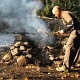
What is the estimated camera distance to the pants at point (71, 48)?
891 cm

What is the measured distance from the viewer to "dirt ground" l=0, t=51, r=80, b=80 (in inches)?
340

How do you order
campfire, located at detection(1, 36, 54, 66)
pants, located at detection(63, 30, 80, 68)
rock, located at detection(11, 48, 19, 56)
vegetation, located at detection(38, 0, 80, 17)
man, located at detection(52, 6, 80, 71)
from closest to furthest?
1. man, located at detection(52, 6, 80, 71)
2. pants, located at detection(63, 30, 80, 68)
3. campfire, located at detection(1, 36, 54, 66)
4. rock, located at detection(11, 48, 19, 56)
5. vegetation, located at detection(38, 0, 80, 17)

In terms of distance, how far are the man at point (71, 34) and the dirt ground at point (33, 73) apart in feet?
1.06

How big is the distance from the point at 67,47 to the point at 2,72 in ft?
7.62

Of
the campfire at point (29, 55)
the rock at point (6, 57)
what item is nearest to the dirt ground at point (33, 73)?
the campfire at point (29, 55)

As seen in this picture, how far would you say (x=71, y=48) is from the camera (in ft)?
29.4

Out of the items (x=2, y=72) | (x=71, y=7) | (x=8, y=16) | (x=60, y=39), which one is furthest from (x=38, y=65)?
(x=8, y=16)

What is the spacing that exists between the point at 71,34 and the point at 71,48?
0.46 metres

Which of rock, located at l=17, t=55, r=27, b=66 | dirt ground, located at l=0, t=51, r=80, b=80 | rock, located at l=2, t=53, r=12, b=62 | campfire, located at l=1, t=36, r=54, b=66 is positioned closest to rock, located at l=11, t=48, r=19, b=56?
campfire, located at l=1, t=36, r=54, b=66

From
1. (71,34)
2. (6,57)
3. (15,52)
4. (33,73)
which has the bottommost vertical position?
(33,73)

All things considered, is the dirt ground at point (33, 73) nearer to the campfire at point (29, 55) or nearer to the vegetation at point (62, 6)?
the campfire at point (29, 55)

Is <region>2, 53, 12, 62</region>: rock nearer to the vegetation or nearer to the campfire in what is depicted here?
the campfire

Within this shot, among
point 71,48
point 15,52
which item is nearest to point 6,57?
point 15,52

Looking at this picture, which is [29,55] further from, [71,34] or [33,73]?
[71,34]
